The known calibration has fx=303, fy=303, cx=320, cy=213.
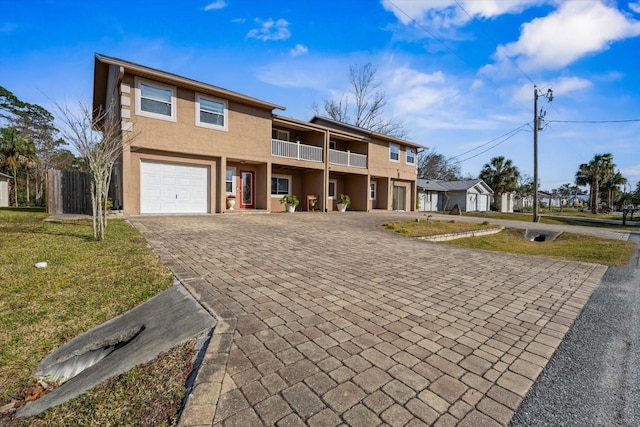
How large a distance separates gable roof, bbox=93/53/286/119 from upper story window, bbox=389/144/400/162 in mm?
10605

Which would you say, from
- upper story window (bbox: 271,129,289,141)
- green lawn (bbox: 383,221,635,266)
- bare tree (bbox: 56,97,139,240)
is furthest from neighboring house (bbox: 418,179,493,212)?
bare tree (bbox: 56,97,139,240)

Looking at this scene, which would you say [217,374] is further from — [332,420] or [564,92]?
[564,92]

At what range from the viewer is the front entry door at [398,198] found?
24.7 meters

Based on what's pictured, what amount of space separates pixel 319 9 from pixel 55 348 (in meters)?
10.3

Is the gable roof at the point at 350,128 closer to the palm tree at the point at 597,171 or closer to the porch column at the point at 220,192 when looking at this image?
the porch column at the point at 220,192

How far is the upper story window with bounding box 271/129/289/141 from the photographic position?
60.2ft

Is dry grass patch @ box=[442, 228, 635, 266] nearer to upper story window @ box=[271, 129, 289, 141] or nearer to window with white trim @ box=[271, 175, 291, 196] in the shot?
window with white trim @ box=[271, 175, 291, 196]

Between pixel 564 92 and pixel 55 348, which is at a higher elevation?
pixel 564 92

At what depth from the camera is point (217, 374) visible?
85.8 inches

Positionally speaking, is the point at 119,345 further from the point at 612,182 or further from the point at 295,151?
the point at 612,182

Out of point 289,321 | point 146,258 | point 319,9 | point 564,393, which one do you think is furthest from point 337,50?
point 564,393

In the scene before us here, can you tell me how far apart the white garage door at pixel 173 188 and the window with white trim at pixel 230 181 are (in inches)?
62.0

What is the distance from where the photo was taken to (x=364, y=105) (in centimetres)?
3378

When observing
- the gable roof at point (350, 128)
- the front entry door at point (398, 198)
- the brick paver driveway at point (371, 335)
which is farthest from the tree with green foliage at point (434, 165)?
the brick paver driveway at point (371, 335)
